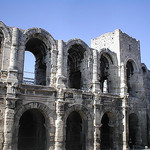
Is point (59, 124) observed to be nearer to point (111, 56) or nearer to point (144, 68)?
point (111, 56)

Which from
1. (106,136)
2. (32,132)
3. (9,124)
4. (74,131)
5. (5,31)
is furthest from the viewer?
(106,136)

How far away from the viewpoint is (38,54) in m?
19.4

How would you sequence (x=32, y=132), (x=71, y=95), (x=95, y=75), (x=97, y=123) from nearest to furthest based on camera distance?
(x=71, y=95), (x=97, y=123), (x=32, y=132), (x=95, y=75)

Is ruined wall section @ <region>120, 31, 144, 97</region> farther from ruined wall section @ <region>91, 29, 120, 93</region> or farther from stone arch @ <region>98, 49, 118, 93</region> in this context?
stone arch @ <region>98, 49, 118, 93</region>

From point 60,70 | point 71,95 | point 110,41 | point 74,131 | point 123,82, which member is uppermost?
point 110,41

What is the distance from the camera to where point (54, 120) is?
15.0m

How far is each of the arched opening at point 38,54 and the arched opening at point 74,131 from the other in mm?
4682

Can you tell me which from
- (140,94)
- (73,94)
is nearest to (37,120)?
(73,94)

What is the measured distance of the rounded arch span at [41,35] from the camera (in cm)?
1555

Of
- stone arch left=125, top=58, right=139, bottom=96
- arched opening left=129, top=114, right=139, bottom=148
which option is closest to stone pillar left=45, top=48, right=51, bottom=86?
stone arch left=125, top=58, right=139, bottom=96

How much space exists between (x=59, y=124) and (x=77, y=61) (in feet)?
23.2

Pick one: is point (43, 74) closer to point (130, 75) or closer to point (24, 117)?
point (24, 117)

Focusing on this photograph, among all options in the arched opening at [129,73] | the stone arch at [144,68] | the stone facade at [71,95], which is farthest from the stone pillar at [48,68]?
the stone arch at [144,68]

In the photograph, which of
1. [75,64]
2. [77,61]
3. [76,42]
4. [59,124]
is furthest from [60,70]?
[75,64]
